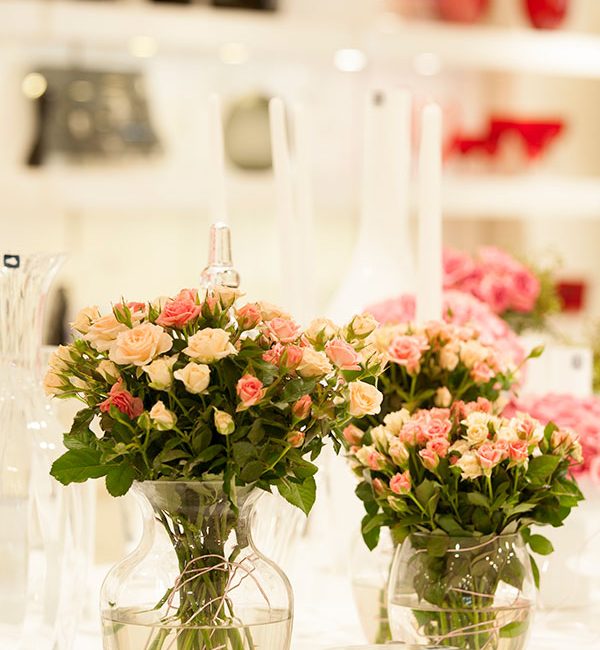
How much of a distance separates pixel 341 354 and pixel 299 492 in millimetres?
101

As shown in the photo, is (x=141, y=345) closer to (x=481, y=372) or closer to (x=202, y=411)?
(x=202, y=411)

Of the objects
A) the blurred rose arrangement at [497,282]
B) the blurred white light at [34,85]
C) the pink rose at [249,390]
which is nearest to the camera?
the pink rose at [249,390]

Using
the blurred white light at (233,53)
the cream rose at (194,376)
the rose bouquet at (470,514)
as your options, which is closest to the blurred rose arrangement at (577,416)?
the rose bouquet at (470,514)

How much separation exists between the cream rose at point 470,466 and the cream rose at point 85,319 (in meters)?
0.29

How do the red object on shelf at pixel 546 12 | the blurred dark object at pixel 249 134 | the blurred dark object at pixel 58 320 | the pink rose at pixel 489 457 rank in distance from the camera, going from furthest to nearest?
the red object on shelf at pixel 546 12, the blurred dark object at pixel 249 134, the blurred dark object at pixel 58 320, the pink rose at pixel 489 457

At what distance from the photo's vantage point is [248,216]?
3928 millimetres

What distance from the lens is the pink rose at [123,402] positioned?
0.82 meters

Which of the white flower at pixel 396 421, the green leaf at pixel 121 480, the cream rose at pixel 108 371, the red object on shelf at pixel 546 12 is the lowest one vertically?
the green leaf at pixel 121 480

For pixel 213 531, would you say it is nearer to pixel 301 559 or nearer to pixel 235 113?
pixel 301 559

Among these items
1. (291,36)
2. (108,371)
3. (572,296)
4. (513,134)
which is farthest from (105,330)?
(572,296)

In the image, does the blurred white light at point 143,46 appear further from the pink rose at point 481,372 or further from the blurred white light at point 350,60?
the pink rose at point 481,372

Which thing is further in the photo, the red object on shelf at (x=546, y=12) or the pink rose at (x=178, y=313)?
the red object on shelf at (x=546, y=12)

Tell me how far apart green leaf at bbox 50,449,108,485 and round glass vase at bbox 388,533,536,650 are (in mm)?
259

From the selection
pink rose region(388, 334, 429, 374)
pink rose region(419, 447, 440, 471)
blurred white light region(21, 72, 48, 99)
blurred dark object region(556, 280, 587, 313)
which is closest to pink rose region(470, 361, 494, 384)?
pink rose region(388, 334, 429, 374)
